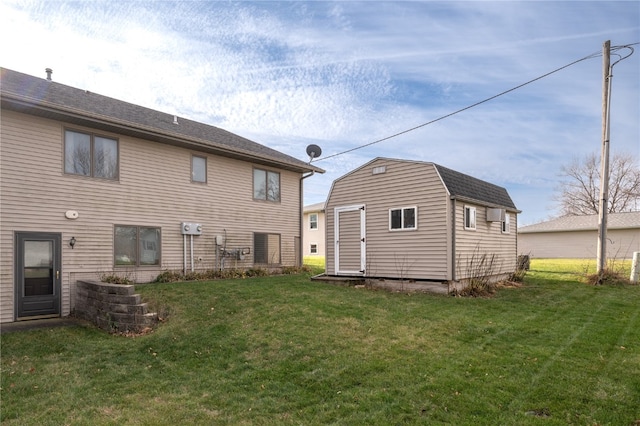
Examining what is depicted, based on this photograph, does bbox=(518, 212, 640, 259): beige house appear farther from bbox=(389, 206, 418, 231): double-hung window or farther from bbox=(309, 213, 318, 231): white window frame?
bbox=(389, 206, 418, 231): double-hung window

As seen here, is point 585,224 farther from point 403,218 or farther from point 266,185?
point 266,185

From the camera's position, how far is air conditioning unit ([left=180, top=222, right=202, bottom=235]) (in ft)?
38.0

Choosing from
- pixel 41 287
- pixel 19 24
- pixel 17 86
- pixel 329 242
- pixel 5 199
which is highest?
pixel 19 24

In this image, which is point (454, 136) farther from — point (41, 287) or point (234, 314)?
point (41, 287)

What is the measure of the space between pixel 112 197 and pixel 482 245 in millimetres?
10644

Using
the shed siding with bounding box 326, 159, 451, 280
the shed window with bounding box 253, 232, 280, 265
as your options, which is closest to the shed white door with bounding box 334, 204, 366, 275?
the shed siding with bounding box 326, 159, 451, 280

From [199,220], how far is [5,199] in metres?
4.89

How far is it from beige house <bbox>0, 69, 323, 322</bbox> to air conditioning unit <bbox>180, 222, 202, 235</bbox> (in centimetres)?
3

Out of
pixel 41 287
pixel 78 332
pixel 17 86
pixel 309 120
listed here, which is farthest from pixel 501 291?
pixel 17 86

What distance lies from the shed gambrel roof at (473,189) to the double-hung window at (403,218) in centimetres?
116

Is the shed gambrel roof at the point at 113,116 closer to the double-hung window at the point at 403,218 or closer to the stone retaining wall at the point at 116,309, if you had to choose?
the stone retaining wall at the point at 116,309

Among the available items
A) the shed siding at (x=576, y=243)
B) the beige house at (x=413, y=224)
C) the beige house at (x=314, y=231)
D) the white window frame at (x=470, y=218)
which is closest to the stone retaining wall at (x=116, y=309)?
the beige house at (x=413, y=224)

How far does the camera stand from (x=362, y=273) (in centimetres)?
1149

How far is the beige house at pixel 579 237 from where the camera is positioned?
24.5 m
